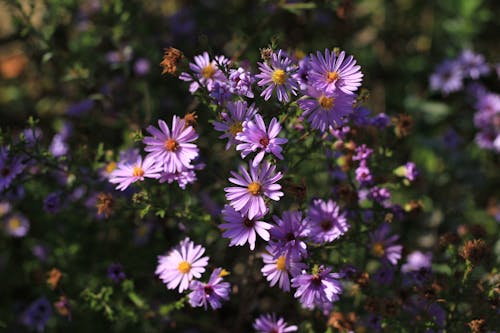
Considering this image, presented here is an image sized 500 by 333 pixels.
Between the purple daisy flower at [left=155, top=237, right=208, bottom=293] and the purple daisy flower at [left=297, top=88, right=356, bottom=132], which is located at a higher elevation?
the purple daisy flower at [left=297, top=88, right=356, bottom=132]

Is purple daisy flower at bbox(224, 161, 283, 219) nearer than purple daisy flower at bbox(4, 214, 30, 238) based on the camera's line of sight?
Yes

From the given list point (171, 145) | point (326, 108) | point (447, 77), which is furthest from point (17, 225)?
point (447, 77)

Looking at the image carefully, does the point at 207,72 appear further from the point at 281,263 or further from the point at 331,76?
the point at 281,263

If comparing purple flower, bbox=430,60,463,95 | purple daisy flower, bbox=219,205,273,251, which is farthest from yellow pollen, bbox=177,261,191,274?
purple flower, bbox=430,60,463,95

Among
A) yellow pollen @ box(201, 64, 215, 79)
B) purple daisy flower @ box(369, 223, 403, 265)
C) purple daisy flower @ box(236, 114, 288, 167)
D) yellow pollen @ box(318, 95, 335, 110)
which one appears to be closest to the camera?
purple daisy flower @ box(236, 114, 288, 167)

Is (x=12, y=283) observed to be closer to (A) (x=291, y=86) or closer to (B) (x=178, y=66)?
(B) (x=178, y=66)

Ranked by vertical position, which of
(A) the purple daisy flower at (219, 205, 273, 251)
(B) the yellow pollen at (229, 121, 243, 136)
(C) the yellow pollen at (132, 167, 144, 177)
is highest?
(B) the yellow pollen at (229, 121, 243, 136)

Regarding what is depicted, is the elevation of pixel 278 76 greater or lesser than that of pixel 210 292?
greater

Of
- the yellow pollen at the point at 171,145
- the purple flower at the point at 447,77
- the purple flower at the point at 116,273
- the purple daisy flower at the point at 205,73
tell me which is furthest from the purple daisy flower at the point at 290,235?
the purple flower at the point at 447,77

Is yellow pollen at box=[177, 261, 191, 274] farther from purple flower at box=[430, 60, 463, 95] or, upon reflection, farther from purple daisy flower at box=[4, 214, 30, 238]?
purple flower at box=[430, 60, 463, 95]
